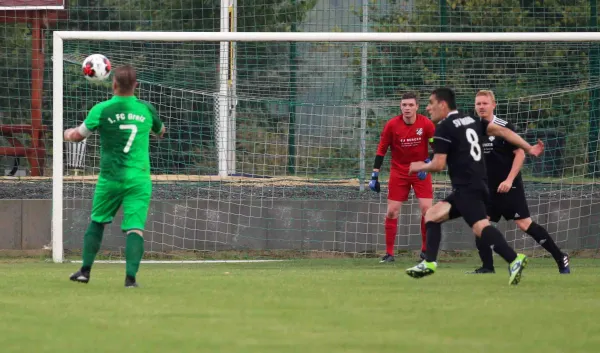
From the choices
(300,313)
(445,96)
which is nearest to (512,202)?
(445,96)

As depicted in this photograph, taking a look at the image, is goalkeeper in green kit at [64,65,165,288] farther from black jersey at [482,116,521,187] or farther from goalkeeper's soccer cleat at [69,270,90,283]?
black jersey at [482,116,521,187]

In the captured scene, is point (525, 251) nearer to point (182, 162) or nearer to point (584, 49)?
point (584, 49)

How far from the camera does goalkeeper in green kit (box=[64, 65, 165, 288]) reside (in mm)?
9500

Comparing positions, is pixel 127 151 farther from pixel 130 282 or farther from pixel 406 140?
pixel 406 140

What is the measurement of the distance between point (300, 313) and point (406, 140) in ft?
22.2

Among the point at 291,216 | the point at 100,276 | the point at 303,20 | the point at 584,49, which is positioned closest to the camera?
the point at 100,276

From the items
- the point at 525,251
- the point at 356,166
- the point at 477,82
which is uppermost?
the point at 477,82

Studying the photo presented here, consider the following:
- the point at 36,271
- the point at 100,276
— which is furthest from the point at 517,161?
the point at 36,271

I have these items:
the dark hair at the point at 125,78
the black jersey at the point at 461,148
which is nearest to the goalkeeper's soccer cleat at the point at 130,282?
the dark hair at the point at 125,78

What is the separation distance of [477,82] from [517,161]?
19.1 feet

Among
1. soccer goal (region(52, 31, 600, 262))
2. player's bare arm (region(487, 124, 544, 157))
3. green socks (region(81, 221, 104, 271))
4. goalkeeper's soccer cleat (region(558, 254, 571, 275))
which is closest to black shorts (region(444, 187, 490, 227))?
player's bare arm (region(487, 124, 544, 157))

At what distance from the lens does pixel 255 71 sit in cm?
1684

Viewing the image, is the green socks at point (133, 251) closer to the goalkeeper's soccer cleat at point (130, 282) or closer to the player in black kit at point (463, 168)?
the goalkeeper's soccer cleat at point (130, 282)

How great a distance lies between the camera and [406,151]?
14.2 metres
